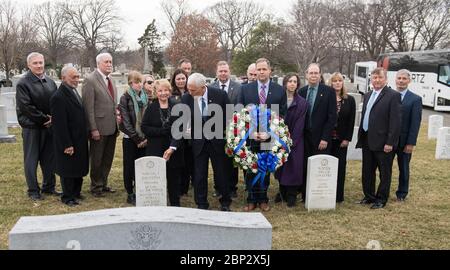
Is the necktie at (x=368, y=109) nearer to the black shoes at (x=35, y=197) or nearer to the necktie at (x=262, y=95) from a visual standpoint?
the necktie at (x=262, y=95)

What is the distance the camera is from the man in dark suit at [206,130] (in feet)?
18.5

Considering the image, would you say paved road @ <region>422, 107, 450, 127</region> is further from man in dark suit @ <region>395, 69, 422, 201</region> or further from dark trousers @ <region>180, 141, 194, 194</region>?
dark trousers @ <region>180, 141, 194, 194</region>

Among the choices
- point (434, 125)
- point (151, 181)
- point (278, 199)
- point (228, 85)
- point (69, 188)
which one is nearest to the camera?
point (151, 181)

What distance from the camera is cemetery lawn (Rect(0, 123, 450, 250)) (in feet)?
16.3

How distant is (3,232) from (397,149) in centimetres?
550

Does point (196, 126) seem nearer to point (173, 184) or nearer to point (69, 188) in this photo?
point (173, 184)

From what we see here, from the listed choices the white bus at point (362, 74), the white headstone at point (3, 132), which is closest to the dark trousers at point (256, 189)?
the white headstone at point (3, 132)

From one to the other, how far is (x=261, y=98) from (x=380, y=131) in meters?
1.73

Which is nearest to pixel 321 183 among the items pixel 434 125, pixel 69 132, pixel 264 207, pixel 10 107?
pixel 264 207

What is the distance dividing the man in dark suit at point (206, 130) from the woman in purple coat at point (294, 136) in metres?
0.91

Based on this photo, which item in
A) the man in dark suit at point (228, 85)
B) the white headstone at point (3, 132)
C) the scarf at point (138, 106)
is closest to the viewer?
the scarf at point (138, 106)

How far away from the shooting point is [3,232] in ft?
16.6

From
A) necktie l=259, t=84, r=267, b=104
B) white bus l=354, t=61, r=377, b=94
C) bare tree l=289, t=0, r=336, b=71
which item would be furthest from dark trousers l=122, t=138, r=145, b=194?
white bus l=354, t=61, r=377, b=94

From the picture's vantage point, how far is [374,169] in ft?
20.8
